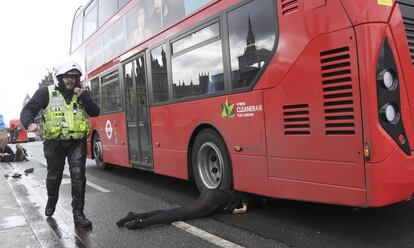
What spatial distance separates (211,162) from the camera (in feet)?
20.1

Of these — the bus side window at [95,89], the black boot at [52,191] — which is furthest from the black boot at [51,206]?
the bus side window at [95,89]

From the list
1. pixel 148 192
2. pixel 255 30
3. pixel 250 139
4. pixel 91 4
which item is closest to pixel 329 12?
pixel 255 30

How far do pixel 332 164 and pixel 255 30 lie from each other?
5.87ft

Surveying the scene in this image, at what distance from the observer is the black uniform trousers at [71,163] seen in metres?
5.40

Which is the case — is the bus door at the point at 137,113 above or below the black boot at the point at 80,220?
above

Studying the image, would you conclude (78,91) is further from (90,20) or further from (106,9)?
(90,20)

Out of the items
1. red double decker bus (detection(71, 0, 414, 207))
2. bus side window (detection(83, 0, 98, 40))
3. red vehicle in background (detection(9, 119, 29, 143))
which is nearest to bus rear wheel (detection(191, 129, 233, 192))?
red double decker bus (detection(71, 0, 414, 207))

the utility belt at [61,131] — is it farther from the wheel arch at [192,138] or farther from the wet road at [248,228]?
the wheel arch at [192,138]

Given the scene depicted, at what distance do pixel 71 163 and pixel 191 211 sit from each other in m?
1.61

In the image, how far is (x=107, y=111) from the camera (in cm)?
1017

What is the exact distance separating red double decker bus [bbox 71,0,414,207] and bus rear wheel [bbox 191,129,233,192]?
2 centimetres

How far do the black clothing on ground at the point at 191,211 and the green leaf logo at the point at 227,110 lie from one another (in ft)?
3.10

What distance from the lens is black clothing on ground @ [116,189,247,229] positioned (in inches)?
200

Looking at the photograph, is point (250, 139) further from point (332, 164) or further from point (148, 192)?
point (148, 192)
